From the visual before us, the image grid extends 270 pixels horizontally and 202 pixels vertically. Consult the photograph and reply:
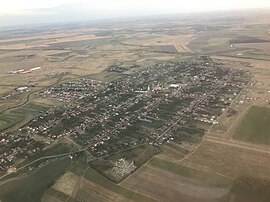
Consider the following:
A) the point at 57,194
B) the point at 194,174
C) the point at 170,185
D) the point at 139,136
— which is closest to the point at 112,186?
the point at 57,194

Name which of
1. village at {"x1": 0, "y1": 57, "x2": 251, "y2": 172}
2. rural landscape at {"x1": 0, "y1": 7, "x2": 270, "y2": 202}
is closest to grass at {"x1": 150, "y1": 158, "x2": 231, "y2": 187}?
rural landscape at {"x1": 0, "y1": 7, "x2": 270, "y2": 202}

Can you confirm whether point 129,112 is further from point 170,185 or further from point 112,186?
point 170,185

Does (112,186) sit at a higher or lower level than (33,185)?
higher

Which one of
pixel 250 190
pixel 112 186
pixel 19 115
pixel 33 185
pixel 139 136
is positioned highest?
pixel 19 115

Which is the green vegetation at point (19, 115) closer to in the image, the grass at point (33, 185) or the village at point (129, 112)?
the village at point (129, 112)

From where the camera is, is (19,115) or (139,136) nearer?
(139,136)

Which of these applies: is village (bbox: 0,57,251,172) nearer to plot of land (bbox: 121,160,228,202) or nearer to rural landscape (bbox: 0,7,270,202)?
rural landscape (bbox: 0,7,270,202)
